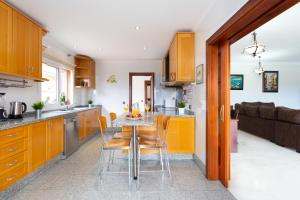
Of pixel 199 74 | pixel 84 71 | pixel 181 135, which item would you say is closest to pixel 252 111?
pixel 181 135

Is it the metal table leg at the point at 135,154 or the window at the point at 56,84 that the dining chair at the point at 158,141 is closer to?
the metal table leg at the point at 135,154

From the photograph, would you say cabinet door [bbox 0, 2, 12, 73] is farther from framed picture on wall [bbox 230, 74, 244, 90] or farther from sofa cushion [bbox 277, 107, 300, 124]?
framed picture on wall [bbox 230, 74, 244, 90]

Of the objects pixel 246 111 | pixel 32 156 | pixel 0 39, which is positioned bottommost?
pixel 32 156

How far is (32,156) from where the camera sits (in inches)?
110

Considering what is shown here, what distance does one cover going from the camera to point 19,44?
2.89 metres

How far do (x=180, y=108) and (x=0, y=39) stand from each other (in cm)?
318

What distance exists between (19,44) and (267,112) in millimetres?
5836

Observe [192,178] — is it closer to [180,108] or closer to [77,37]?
[180,108]

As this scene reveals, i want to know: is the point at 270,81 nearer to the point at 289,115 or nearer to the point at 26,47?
the point at 289,115

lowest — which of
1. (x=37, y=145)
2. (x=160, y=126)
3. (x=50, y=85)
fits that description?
(x=37, y=145)

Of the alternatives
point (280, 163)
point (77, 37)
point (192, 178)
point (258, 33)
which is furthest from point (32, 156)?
point (258, 33)

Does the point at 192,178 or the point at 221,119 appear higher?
the point at 221,119

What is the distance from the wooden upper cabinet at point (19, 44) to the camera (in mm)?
2586

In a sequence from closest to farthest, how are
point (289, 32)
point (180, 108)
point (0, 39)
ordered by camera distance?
point (0, 39) < point (180, 108) < point (289, 32)
